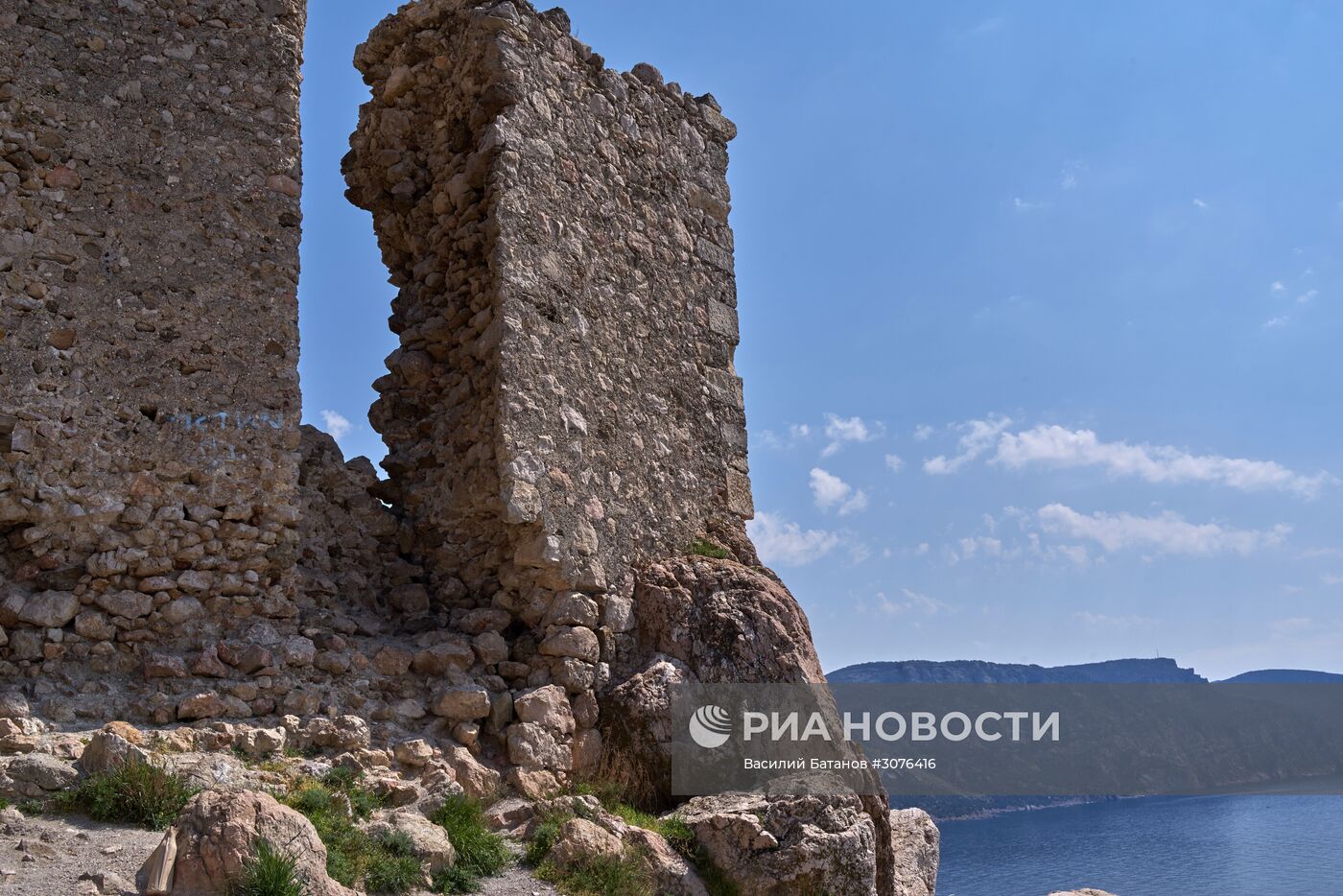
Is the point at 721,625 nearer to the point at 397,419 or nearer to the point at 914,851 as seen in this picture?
the point at 914,851

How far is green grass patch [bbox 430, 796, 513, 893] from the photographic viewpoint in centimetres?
506

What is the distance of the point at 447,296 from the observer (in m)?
7.37

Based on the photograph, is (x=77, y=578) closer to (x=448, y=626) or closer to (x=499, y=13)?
(x=448, y=626)

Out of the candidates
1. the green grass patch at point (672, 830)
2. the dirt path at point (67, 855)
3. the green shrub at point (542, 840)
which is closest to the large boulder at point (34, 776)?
the dirt path at point (67, 855)

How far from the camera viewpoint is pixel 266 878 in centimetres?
400

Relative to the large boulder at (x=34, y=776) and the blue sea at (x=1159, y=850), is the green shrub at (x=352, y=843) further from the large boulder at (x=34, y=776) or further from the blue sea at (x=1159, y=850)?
the blue sea at (x=1159, y=850)

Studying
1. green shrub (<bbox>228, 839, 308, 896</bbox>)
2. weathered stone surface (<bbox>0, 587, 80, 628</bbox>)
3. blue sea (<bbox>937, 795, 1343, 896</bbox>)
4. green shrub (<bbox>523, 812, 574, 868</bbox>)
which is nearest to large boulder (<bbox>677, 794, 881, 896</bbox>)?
green shrub (<bbox>523, 812, 574, 868</bbox>)

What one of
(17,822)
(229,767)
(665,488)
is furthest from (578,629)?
(17,822)

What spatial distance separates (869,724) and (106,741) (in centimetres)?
483

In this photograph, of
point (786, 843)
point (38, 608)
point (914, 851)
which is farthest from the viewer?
point (914, 851)

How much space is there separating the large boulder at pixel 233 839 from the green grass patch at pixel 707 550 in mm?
3870

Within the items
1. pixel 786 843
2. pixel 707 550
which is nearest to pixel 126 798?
pixel 786 843

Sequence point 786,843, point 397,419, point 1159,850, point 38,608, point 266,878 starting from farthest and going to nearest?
1. point 1159,850
2. point 397,419
3. point 786,843
4. point 38,608
5. point 266,878

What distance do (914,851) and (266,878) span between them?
521cm
